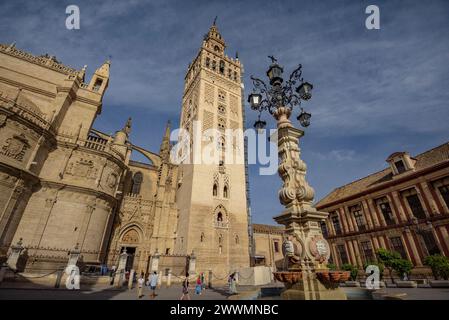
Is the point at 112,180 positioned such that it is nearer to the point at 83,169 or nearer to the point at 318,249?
the point at 83,169

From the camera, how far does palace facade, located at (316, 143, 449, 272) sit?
18219mm

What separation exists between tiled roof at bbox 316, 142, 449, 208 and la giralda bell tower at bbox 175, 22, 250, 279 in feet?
41.1

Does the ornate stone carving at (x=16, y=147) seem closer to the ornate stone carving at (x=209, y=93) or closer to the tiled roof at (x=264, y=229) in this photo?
the ornate stone carving at (x=209, y=93)

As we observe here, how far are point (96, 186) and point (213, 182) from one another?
11827 mm

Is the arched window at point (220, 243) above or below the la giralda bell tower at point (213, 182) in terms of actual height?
below

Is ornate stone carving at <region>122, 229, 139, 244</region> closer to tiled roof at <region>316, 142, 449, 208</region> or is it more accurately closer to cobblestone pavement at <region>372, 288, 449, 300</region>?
cobblestone pavement at <region>372, 288, 449, 300</region>

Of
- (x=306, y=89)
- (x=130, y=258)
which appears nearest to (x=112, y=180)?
(x=130, y=258)

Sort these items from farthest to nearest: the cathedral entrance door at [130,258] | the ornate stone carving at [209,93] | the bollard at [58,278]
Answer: the ornate stone carving at [209,93]
the cathedral entrance door at [130,258]
the bollard at [58,278]

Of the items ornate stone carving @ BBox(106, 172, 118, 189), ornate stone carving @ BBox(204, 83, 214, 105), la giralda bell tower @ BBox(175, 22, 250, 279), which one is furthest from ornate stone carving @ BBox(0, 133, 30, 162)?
ornate stone carving @ BBox(204, 83, 214, 105)

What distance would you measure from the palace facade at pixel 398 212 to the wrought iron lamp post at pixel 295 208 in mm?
18930

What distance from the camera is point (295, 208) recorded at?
19.4 ft

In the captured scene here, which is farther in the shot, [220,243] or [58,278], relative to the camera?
[220,243]

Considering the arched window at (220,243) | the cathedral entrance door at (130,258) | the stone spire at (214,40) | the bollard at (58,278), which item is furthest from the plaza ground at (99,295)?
the stone spire at (214,40)

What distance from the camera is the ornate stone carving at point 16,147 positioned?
15.7 metres
